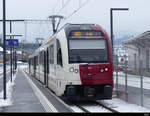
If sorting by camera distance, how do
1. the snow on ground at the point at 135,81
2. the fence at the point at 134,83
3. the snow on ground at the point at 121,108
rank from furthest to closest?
the snow on ground at the point at 135,81, the fence at the point at 134,83, the snow on ground at the point at 121,108

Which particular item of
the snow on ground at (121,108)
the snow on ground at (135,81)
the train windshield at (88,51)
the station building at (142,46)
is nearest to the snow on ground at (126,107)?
the snow on ground at (121,108)

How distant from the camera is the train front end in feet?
45.2

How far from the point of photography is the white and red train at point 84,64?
1377 centimetres

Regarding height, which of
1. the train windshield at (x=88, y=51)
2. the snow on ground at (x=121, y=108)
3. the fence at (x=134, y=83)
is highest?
the train windshield at (x=88, y=51)

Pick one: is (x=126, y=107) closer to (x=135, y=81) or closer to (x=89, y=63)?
(x=135, y=81)

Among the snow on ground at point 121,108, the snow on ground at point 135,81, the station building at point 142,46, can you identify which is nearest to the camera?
the snow on ground at point 121,108

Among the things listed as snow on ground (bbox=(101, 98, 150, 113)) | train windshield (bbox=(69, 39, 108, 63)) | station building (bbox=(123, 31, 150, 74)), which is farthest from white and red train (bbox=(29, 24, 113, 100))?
station building (bbox=(123, 31, 150, 74))

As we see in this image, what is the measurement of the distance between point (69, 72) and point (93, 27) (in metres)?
2.37

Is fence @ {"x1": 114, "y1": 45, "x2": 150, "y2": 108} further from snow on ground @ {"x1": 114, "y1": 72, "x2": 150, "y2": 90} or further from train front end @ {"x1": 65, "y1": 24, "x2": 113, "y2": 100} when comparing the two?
train front end @ {"x1": 65, "y1": 24, "x2": 113, "y2": 100}

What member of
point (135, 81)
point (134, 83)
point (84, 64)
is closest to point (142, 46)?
point (134, 83)

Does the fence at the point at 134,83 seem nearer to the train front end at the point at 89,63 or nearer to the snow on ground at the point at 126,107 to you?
the snow on ground at the point at 126,107

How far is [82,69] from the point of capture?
1374 cm

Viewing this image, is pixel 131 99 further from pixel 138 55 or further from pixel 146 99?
pixel 138 55

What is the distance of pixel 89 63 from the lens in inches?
547
